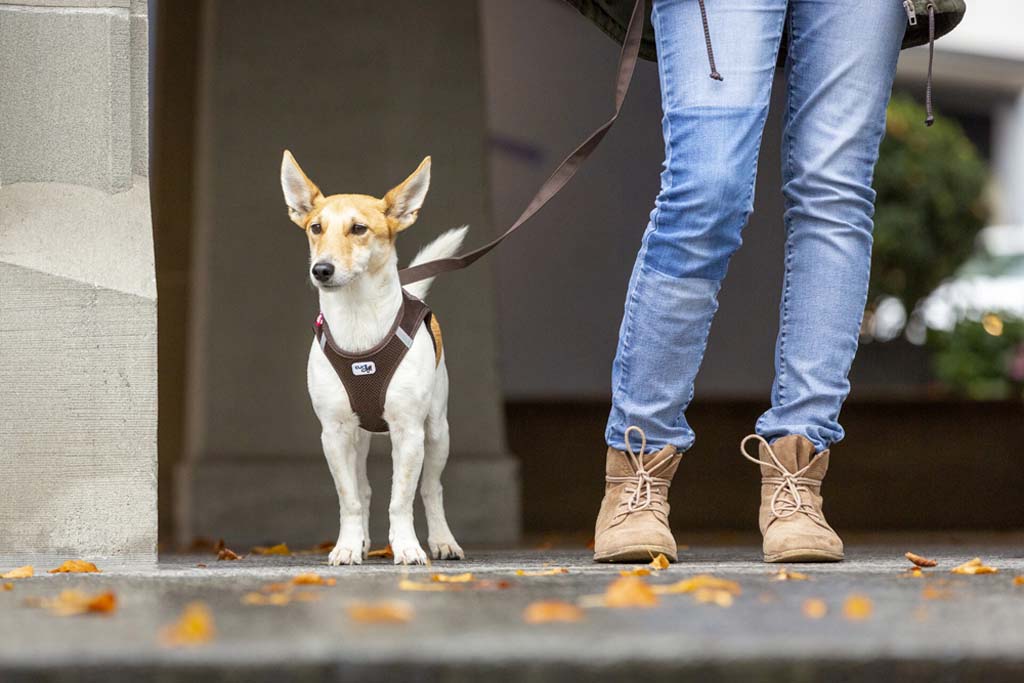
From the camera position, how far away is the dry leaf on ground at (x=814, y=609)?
1849 mm

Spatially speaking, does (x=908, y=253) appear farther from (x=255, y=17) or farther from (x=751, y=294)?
(x=255, y=17)

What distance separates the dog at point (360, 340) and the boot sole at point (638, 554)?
465 mm

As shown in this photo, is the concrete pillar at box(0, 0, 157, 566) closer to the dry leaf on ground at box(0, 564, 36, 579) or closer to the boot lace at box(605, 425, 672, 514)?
the dry leaf on ground at box(0, 564, 36, 579)

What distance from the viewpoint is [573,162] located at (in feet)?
10.4

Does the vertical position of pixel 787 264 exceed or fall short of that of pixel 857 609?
it exceeds it

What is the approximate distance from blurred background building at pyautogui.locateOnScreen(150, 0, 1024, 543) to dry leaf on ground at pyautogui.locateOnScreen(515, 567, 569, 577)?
2.74 m

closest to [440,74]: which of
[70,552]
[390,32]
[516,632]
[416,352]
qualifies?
[390,32]

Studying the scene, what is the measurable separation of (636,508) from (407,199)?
0.96 metres

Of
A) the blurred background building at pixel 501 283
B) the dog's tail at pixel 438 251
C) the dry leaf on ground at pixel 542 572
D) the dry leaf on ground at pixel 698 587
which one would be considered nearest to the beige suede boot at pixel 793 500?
the dry leaf on ground at pixel 542 572

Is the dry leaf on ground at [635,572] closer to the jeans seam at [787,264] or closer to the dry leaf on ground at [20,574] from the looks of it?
the jeans seam at [787,264]

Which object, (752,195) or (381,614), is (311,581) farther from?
(752,195)

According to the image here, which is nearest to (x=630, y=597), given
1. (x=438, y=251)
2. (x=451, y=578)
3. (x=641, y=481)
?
(x=451, y=578)

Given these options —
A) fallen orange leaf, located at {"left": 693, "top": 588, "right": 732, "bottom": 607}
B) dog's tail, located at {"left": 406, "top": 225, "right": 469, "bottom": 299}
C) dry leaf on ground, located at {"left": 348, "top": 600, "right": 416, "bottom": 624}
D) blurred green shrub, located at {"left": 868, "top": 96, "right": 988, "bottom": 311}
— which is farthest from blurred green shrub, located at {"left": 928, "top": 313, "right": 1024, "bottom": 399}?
dry leaf on ground, located at {"left": 348, "top": 600, "right": 416, "bottom": 624}

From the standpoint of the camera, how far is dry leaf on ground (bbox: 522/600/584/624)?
1796 millimetres
